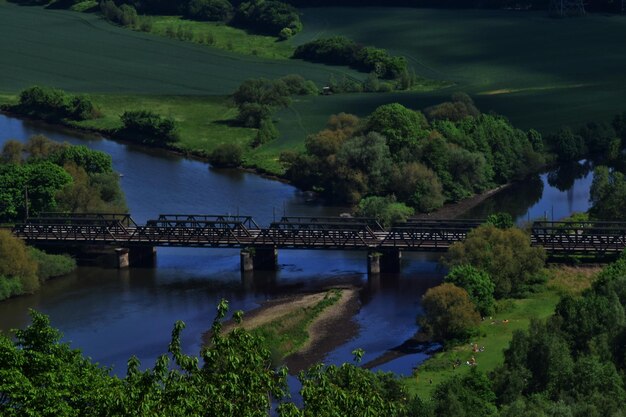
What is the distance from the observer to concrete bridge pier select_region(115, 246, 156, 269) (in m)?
98.9

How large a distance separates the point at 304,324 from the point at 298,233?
15.6 m

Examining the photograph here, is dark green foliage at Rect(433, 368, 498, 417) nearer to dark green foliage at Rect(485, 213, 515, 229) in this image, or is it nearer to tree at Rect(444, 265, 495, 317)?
tree at Rect(444, 265, 495, 317)

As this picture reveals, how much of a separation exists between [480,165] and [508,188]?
3632 millimetres

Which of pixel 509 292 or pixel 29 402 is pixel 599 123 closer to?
pixel 509 292

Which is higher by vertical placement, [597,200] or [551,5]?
[551,5]

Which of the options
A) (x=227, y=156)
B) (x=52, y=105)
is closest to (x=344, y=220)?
(x=227, y=156)

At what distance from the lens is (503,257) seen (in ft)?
289

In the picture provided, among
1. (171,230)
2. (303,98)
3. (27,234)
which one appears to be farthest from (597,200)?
(303,98)

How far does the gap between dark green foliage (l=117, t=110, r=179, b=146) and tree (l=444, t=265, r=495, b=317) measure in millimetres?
59040

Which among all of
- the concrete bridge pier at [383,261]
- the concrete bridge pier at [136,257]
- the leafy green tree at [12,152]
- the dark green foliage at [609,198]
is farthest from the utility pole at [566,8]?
the concrete bridge pier at [136,257]

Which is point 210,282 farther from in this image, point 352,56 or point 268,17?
point 268,17

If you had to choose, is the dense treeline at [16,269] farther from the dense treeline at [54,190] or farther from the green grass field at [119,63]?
the green grass field at [119,63]

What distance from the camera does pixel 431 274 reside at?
95.2 m

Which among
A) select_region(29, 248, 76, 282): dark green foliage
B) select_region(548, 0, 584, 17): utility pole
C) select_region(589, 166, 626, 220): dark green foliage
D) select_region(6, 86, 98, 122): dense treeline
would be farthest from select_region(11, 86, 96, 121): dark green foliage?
select_region(548, 0, 584, 17): utility pole
